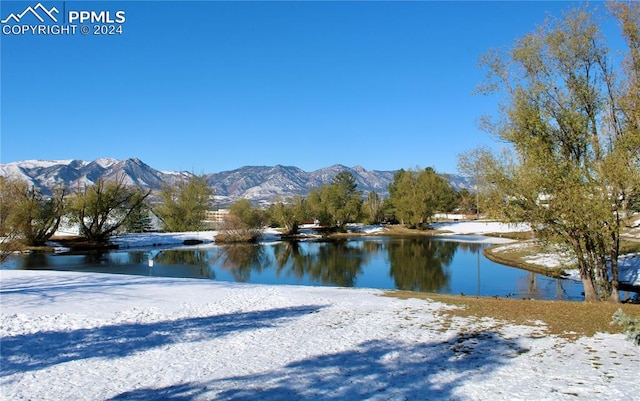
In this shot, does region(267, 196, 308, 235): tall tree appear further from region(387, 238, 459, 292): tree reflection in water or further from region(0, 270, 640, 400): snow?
region(0, 270, 640, 400): snow

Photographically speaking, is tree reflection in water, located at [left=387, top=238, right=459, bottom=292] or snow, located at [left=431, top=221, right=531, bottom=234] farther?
snow, located at [left=431, top=221, right=531, bottom=234]

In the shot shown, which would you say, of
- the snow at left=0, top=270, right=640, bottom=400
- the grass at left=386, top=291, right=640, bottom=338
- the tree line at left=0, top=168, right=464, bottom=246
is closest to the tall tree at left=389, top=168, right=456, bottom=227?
the tree line at left=0, top=168, right=464, bottom=246

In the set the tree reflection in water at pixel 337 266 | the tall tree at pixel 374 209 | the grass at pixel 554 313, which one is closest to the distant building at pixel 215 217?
the tree reflection in water at pixel 337 266

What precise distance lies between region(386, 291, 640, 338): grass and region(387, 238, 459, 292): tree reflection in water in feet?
30.6

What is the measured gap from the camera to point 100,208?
2156 inches

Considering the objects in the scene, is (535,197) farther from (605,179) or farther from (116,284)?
(116,284)

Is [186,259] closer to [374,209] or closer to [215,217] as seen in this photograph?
[215,217]

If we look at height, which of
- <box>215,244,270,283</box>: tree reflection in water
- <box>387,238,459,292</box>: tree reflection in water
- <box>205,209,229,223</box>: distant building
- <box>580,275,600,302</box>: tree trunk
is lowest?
<box>387,238,459,292</box>: tree reflection in water

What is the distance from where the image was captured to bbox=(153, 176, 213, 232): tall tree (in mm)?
69875

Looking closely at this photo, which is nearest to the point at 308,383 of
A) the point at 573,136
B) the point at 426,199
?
the point at 573,136

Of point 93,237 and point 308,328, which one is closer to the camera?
point 308,328

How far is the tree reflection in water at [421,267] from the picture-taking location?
82.2 feet

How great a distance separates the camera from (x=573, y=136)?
1567 cm

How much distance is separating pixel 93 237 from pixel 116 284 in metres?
42.0
